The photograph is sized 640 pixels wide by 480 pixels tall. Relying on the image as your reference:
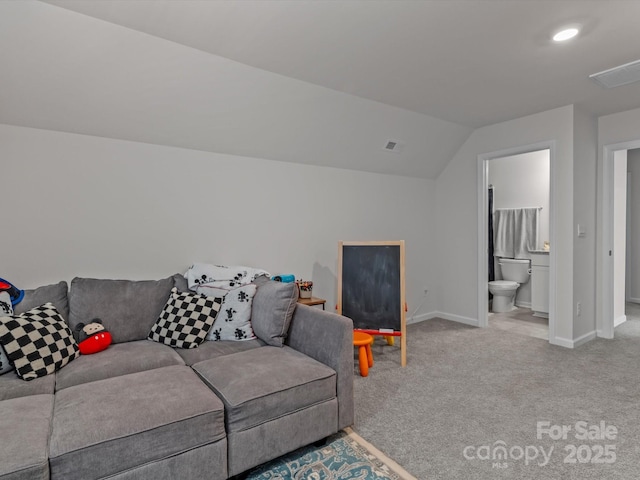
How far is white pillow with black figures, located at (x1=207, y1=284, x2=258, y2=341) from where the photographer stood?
99.2 inches

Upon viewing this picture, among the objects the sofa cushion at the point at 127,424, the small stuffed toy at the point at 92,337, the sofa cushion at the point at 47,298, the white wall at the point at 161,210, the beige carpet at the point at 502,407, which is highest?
the white wall at the point at 161,210

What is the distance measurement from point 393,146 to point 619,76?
191cm

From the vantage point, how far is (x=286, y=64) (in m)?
2.57

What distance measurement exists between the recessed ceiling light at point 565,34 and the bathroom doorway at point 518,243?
6.24 ft

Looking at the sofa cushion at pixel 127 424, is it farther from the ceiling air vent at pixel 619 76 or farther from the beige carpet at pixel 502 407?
the ceiling air vent at pixel 619 76

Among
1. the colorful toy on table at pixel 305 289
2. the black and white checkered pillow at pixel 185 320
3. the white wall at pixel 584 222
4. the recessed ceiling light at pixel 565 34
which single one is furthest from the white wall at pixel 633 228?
the black and white checkered pillow at pixel 185 320

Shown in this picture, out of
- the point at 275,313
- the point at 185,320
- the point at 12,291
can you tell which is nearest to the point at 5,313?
the point at 12,291

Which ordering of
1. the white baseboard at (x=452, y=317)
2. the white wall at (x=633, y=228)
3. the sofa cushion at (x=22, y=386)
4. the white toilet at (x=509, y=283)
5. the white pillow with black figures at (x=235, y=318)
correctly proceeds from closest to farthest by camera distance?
the sofa cushion at (x=22, y=386)
the white pillow with black figures at (x=235, y=318)
the white baseboard at (x=452, y=317)
the white toilet at (x=509, y=283)
the white wall at (x=633, y=228)

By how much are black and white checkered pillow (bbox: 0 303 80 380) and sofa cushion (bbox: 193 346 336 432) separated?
726 millimetres

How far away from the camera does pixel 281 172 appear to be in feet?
11.7

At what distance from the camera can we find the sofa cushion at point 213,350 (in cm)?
225

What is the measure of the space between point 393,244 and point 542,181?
3.24 metres

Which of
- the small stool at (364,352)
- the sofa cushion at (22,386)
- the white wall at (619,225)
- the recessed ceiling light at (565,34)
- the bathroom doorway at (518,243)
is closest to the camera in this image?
the sofa cushion at (22,386)

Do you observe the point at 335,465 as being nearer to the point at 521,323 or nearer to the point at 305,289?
the point at 305,289
